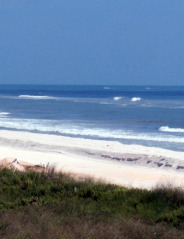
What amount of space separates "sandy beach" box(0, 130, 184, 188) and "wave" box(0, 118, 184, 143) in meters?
2.70

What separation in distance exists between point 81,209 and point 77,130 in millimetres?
21188

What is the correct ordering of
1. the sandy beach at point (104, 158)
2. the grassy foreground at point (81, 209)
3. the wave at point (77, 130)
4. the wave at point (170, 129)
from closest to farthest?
the grassy foreground at point (81, 209)
the sandy beach at point (104, 158)
the wave at point (77, 130)
the wave at point (170, 129)

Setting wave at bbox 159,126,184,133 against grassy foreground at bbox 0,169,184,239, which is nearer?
grassy foreground at bbox 0,169,184,239

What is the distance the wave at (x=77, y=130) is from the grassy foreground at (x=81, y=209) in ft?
49.3

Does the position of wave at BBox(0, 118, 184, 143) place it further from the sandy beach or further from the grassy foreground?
the grassy foreground

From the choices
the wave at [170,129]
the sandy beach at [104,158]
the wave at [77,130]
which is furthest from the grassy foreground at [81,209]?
the wave at [170,129]

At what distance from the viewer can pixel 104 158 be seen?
19.3 m

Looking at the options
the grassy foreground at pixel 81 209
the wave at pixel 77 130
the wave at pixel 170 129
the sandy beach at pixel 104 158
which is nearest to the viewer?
the grassy foreground at pixel 81 209

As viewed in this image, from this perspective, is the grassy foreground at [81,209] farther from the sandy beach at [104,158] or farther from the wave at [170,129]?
the wave at [170,129]

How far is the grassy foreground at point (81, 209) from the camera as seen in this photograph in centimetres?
709

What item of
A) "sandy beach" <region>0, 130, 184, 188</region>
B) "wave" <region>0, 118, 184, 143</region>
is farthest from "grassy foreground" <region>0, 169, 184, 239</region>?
"wave" <region>0, 118, 184, 143</region>

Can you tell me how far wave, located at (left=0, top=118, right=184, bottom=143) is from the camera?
25.9 meters

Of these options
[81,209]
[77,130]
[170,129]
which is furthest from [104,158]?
[170,129]

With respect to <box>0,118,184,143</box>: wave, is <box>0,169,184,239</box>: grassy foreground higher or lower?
higher
